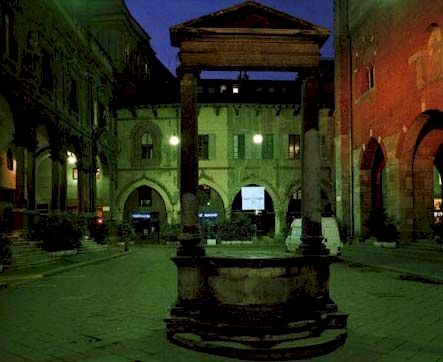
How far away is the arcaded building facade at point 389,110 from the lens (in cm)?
2166

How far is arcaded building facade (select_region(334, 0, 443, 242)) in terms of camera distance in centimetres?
2166

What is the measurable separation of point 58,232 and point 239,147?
2073 cm

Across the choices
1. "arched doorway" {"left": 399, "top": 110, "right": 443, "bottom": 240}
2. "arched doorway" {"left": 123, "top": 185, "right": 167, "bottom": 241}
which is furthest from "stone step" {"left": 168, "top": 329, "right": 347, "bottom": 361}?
"arched doorway" {"left": 123, "top": 185, "right": 167, "bottom": 241}

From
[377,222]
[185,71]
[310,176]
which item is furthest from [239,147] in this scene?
[310,176]

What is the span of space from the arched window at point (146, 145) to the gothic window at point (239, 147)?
21.3 feet

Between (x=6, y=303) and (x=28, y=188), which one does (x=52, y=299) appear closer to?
(x=6, y=303)

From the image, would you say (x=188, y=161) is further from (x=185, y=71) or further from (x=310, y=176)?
(x=310, y=176)

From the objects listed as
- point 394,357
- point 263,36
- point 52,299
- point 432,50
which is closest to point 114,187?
point 432,50

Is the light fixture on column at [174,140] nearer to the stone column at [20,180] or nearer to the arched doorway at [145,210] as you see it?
the arched doorway at [145,210]

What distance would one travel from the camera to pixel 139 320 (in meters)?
9.09

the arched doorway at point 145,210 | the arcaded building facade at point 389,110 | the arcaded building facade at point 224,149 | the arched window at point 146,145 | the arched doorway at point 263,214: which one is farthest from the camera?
the arched doorway at point 263,214

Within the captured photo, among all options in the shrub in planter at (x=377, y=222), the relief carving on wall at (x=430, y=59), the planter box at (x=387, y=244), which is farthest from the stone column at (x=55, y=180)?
the relief carving on wall at (x=430, y=59)

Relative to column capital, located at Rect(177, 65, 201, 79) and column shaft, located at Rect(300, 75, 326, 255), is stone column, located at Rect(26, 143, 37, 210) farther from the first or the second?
column shaft, located at Rect(300, 75, 326, 255)

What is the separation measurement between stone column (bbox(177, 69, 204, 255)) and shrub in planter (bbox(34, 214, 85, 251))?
1523cm
